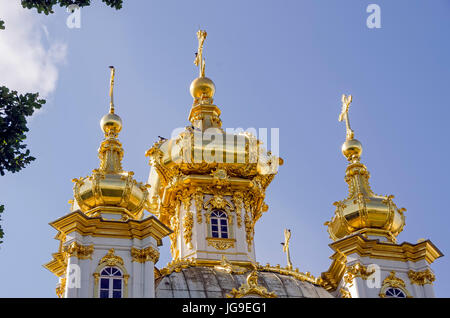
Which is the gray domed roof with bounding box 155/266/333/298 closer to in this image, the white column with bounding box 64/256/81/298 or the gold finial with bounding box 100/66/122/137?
the white column with bounding box 64/256/81/298

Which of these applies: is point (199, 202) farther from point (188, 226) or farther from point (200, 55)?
point (200, 55)

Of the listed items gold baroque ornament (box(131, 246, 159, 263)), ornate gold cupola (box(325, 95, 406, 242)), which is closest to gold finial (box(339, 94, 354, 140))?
ornate gold cupola (box(325, 95, 406, 242))

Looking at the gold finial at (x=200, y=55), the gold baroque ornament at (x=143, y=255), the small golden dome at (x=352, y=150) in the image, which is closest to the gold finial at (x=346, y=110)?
the small golden dome at (x=352, y=150)

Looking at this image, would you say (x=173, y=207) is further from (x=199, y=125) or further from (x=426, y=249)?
(x=426, y=249)

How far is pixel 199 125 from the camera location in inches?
1441

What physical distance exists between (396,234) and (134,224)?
9.30m

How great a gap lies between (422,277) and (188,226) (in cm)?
906

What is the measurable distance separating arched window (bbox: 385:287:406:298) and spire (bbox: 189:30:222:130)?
37.7 feet

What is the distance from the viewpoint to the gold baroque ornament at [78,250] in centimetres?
2640

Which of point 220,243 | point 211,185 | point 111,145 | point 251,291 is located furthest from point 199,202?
point 251,291

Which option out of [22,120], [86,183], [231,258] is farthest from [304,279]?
[22,120]

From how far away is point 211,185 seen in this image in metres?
33.9

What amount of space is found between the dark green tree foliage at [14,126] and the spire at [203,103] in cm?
1932
